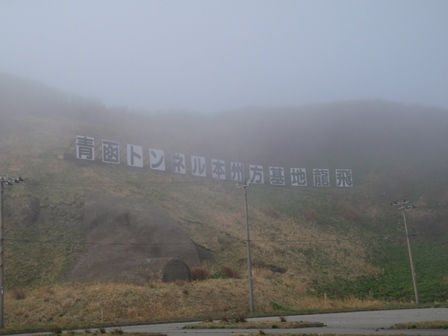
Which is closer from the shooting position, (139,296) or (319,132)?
(139,296)

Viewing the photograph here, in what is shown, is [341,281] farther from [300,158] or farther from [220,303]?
[300,158]

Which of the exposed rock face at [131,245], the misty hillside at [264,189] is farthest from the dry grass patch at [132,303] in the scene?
the misty hillside at [264,189]

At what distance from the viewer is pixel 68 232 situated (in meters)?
49.3

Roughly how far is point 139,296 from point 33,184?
25228mm

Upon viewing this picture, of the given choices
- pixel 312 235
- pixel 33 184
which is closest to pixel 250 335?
pixel 33 184

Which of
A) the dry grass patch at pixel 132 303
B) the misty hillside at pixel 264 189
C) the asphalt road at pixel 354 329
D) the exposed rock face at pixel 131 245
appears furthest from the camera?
the misty hillside at pixel 264 189

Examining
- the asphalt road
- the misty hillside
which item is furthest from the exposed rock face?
the asphalt road

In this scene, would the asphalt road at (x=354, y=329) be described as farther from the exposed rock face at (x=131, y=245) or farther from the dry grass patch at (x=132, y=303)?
the exposed rock face at (x=131, y=245)

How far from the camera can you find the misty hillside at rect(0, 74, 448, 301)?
50688 millimetres

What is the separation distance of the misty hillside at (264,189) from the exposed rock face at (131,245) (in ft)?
4.56

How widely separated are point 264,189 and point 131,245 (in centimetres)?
3531

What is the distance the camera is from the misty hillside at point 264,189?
5069 centimetres

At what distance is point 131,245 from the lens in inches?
1873

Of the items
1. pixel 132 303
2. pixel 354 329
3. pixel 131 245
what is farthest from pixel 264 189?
pixel 354 329
